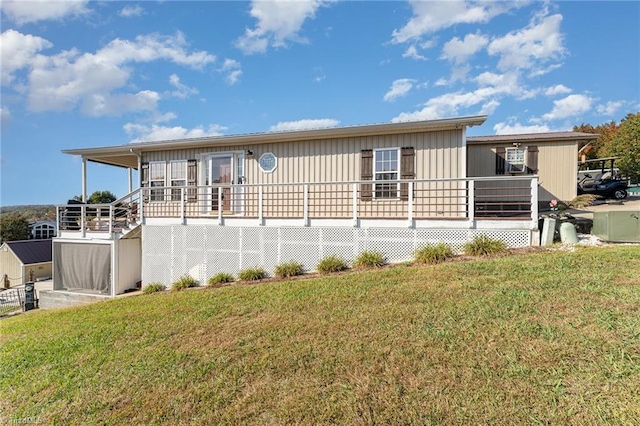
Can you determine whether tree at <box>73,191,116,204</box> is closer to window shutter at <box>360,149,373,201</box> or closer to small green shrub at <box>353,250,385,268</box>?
window shutter at <box>360,149,373,201</box>

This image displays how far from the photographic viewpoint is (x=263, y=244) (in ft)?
26.7

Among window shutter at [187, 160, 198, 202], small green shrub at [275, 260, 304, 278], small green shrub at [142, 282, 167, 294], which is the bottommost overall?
small green shrub at [142, 282, 167, 294]

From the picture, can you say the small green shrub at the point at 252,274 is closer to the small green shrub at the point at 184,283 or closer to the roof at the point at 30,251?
the small green shrub at the point at 184,283

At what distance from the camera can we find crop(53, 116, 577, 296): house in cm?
734

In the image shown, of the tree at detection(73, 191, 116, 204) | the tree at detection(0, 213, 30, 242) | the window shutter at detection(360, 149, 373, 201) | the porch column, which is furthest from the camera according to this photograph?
the tree at detection(73, 191, 116, 204)

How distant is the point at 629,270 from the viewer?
4.70 meters

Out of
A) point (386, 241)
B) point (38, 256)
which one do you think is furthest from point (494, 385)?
point (38, 256)

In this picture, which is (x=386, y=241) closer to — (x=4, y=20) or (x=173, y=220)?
(x=173, y=220)

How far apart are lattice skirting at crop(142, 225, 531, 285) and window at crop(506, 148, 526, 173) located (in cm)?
644

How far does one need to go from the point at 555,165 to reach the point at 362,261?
994cm

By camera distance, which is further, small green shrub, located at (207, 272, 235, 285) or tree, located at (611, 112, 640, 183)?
tree, located at (611, 112, 640, 183)

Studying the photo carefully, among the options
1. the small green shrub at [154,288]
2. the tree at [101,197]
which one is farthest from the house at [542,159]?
the tree at [101,197]

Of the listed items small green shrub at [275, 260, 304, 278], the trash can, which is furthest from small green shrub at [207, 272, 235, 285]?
the trash can

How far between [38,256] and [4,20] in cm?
2512
